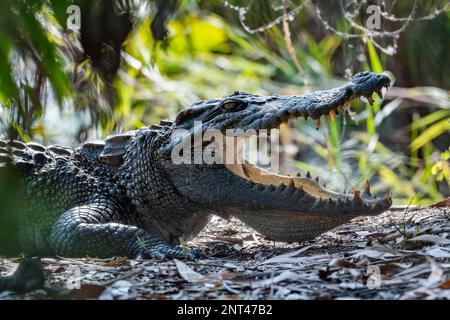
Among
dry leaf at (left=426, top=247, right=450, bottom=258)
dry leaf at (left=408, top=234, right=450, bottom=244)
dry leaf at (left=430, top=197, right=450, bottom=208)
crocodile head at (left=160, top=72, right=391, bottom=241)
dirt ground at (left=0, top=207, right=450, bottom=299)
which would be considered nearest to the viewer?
dirt ground at (left=0, top=207, right=450, bottom=299)

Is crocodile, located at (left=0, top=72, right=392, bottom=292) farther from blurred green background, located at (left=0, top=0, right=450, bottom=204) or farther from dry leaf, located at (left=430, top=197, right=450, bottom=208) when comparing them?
dry leaf, located at (left=430, top=197, right=450, bottom=208)

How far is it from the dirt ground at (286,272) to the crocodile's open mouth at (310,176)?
0.78 feet

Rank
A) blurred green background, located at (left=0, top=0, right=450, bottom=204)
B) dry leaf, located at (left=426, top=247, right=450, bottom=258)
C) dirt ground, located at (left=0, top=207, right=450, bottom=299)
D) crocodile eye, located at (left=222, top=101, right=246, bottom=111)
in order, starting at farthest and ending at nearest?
blurred green background, located at (left=0, top=0, right=450, bottom=204) < crocodile eye, located at (left=222, top=101, right=246, bottom=111) < dry leaf, located at (left=426, top=247, right=450, bottom=258) < dirt ground, located at (left=0, top=207, right=450, bottom=299)

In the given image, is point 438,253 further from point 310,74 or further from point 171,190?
point 310,74

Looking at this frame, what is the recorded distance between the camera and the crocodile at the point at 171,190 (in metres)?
3.51

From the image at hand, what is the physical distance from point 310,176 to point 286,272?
3.49ft

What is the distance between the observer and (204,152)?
3830 mm

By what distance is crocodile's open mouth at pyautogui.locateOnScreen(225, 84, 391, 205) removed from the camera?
137 inches

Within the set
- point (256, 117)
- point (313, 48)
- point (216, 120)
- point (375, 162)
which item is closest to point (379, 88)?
point (256, 117)

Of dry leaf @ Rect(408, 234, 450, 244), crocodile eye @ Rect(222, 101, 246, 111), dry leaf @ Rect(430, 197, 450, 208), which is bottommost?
dry leaf @ Rect(408, 234, 450, 244)

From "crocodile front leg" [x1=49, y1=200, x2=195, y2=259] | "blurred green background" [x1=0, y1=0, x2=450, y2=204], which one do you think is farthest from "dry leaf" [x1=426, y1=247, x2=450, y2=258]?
"blurred green background" [x1=0, y1=0, x2=450, y2=204]

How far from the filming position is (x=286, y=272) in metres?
2.86

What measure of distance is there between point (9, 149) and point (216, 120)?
2.20 metres

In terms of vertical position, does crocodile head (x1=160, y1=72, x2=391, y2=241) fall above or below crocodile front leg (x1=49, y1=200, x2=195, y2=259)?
above
